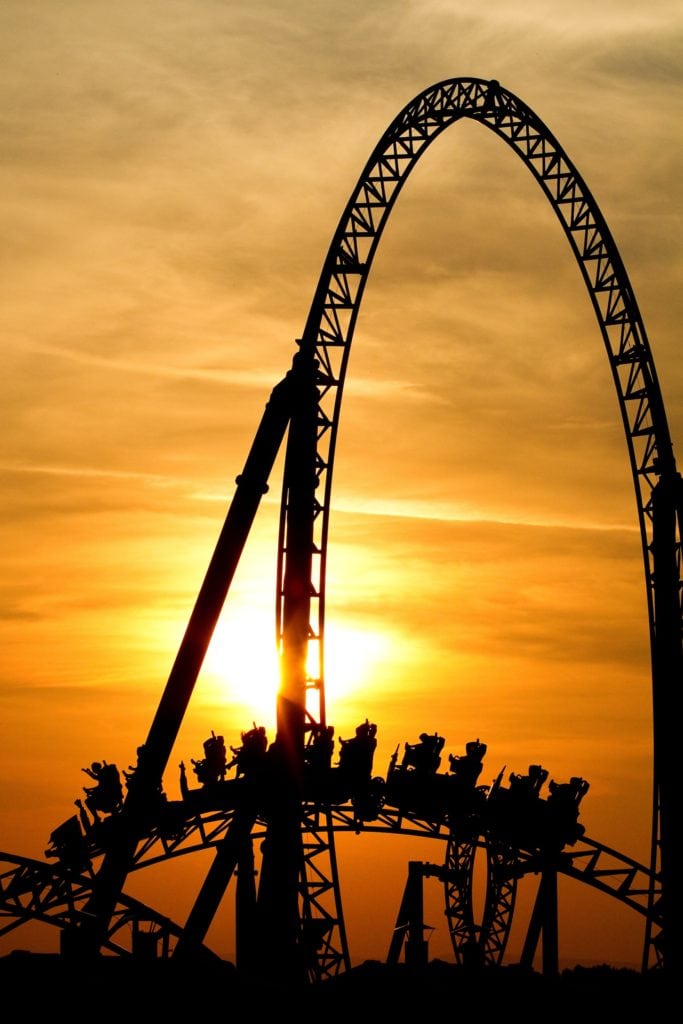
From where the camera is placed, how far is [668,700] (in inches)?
1729

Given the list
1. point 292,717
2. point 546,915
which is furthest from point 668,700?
point 292,717

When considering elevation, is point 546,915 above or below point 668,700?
below

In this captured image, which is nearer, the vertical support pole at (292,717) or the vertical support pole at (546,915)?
the vertical support pole at (292,717)

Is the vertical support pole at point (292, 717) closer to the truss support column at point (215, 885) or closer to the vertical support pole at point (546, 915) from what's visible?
the truss support column at point (215, 885)

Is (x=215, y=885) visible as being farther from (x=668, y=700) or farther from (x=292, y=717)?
(x=668, y=700)

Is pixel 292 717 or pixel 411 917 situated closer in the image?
pixel 292 717

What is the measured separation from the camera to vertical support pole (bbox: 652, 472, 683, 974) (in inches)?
1679

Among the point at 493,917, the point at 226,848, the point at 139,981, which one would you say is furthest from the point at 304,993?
the point at 493,917

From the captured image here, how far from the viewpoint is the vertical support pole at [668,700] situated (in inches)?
1679

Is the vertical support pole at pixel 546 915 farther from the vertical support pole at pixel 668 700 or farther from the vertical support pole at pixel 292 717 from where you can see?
the vertical support pole at pixel 292 717

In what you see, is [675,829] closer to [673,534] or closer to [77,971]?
[673,534]

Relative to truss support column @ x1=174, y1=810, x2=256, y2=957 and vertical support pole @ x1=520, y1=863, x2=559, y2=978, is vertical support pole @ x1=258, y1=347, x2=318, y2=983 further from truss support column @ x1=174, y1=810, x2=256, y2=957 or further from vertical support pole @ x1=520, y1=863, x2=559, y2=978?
vertical support pole @ x1=520, y1=863, x2=559, y2=978

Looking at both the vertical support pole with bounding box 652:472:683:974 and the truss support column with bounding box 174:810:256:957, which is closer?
the truss support column with bounding box 174:810:256:957

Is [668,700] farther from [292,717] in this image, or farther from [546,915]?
[292,717]
